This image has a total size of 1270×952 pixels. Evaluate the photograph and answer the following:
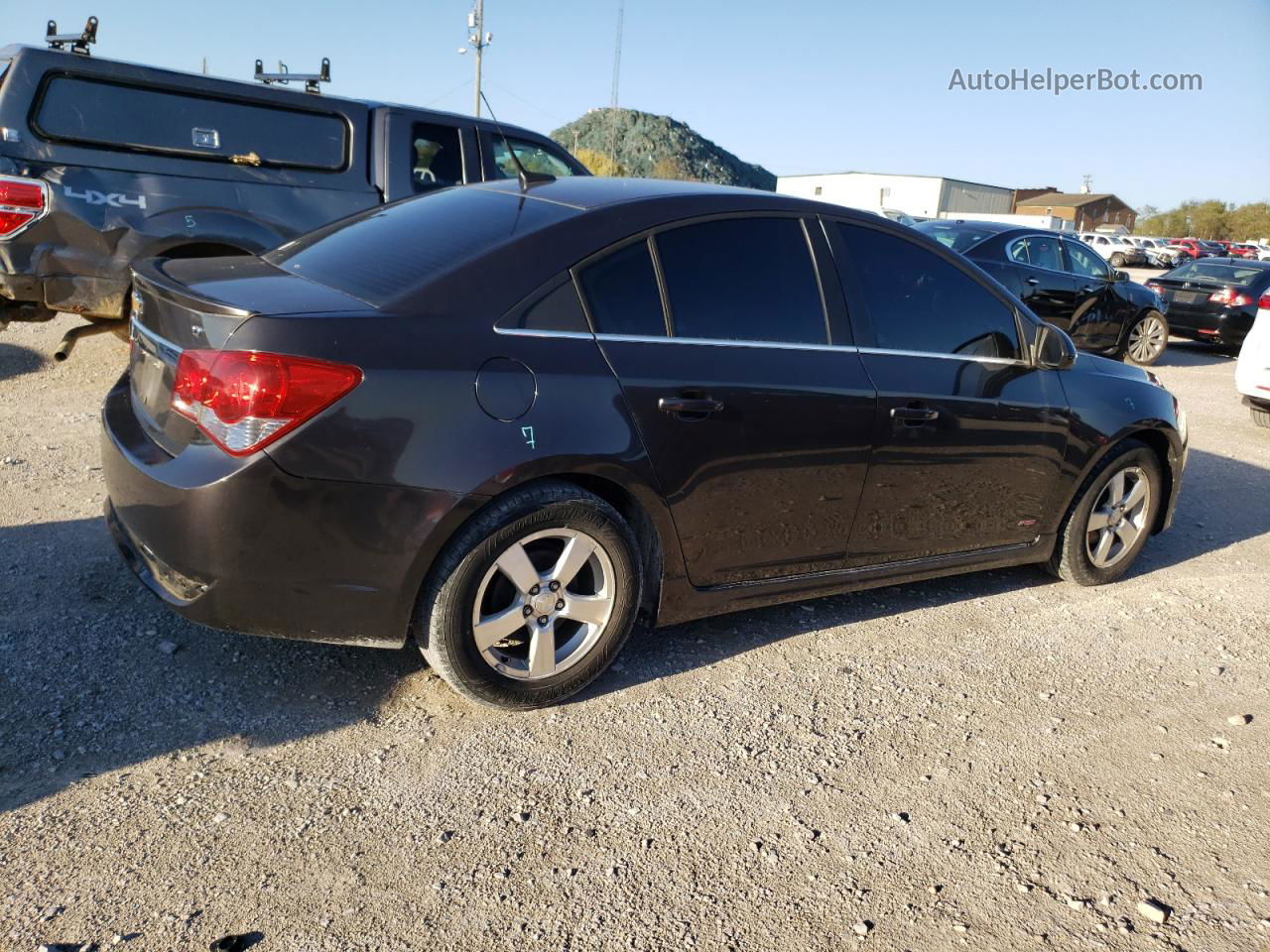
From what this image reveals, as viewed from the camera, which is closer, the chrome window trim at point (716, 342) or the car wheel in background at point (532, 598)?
the car wheel in background at point (532, 598)

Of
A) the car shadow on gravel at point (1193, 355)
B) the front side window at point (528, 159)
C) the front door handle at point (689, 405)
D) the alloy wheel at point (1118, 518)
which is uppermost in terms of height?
the front side window at point (528, 159)

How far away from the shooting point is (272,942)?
2.25 metres

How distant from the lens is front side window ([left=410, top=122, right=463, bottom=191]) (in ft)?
24.7

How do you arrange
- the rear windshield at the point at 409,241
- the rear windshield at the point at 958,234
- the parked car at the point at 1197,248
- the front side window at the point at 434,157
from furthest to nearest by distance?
the parked car at the point at 1197,248 < the rear windshield at the point at 958,234 < the front side window at the point at 434,157 < the rear windshield at the point at 409,241

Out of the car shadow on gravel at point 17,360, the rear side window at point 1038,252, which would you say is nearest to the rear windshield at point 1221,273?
the rear side window at point 1038,252

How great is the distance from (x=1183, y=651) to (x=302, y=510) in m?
3.66

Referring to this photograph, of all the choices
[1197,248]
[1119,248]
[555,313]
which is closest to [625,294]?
[555,313]

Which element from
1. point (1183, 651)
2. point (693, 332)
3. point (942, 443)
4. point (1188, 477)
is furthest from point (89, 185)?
point (1188, 477)

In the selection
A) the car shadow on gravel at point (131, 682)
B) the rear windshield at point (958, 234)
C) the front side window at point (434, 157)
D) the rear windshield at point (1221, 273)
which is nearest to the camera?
the car shadow on gravel at point (131, 682)

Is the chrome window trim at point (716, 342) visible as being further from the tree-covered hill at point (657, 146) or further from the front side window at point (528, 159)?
the tree-covered hill at point (657, 146)

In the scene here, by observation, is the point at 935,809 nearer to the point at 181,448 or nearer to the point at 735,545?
the point at 735,545

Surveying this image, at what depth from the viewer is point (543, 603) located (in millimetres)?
3229

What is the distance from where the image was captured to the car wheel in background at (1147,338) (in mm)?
12941

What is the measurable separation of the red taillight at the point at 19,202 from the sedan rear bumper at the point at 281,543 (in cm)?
376
